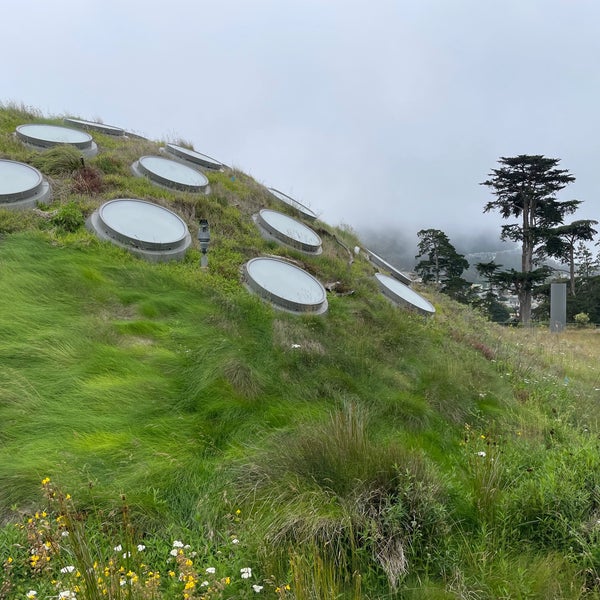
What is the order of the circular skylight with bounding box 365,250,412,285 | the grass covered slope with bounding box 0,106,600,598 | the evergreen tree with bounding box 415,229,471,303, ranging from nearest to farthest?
the grass covered slope with bounding box 0,106,600,598 < the circular skylight with bounding box 365,250,412,285 < the evergreen tree with bounding box 415,229,471,303

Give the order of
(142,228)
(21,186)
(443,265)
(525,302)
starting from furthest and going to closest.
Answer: (443,265), (525,302), (21,186), (142,228)

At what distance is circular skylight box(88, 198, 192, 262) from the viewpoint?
6.94 metres

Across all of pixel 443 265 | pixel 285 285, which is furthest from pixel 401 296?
pixel 443 265

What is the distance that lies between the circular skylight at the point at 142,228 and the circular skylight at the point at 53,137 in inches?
139

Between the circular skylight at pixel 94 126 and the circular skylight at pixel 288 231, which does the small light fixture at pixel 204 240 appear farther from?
the circular skylight at pixel 94 126

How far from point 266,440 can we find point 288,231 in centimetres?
668

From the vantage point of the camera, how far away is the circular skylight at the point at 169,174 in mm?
9688

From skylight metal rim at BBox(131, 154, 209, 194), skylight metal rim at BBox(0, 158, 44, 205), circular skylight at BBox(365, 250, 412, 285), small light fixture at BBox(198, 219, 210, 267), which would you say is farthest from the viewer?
circular skylight at BBox(365, 250, 412, 285)

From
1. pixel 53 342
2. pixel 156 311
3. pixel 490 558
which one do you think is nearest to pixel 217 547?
pixel 490 558

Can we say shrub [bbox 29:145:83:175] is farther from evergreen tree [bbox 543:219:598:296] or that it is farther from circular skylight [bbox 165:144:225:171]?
evergreen tree [bbox 543:219:598:296]

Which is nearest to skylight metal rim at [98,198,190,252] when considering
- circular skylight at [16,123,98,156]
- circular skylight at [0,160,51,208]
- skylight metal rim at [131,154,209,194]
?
circular skylight at [0,160,51,208]

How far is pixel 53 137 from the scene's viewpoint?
10211mm

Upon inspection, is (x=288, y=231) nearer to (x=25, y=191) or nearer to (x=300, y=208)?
(x=300, y=208)

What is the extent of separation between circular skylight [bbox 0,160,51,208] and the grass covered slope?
0.42 metres
